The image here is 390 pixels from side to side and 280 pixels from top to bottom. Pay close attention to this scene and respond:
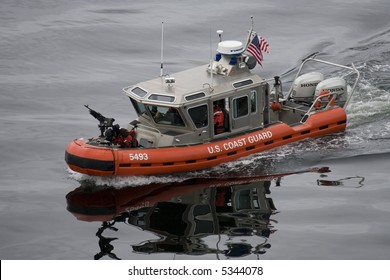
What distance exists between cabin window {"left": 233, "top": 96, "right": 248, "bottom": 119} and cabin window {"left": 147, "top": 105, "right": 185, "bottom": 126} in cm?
156

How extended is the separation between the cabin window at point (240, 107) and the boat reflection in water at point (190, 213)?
73.6 inches

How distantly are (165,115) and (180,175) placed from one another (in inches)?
62.4

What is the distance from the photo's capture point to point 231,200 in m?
24.9

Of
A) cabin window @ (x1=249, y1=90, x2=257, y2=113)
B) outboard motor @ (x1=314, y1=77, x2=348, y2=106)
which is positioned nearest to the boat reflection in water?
cabin window @ (x1=249, y1=90, x2=257, y2=113)

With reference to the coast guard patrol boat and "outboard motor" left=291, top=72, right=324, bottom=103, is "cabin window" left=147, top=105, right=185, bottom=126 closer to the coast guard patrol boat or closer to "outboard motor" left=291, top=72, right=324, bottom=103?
the coast guard patrol boat

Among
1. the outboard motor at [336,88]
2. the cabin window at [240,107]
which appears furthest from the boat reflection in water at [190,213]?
the outboard motor at [336,88]

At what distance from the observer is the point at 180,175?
1024 inches

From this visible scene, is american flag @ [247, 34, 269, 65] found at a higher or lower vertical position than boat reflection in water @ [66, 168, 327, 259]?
higher

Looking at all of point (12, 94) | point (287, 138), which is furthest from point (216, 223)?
point (12, 94)

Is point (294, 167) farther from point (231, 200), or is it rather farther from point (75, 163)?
point (75, 163)

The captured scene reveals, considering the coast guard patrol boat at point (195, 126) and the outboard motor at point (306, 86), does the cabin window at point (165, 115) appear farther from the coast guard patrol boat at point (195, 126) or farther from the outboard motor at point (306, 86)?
the outboard motor at point (306, 86)

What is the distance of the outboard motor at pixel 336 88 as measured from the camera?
28859 mm

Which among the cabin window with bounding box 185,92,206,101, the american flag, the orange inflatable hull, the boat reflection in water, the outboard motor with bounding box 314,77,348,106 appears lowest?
the boat reflection in water

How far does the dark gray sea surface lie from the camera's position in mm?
22500
